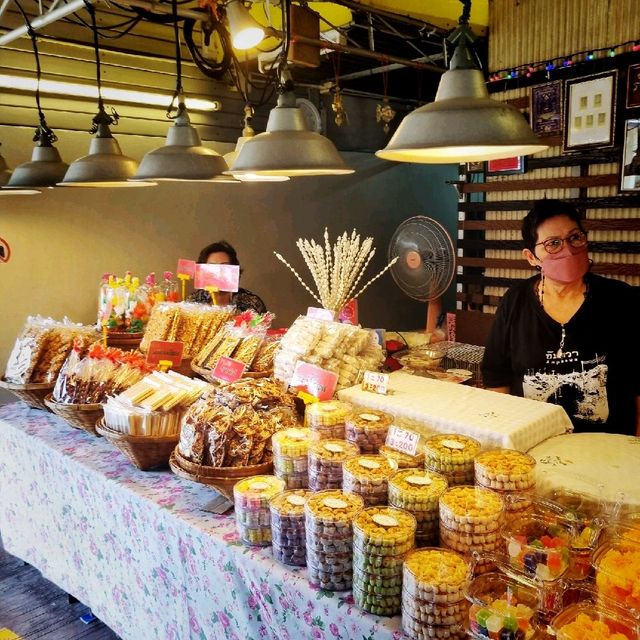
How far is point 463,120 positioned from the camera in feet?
4.91

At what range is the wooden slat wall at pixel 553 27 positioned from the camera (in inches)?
159

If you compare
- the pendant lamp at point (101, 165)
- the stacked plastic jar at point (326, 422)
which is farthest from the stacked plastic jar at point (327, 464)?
the pendant lamp at point (101, 165)

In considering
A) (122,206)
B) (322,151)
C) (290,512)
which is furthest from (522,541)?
(122,206)

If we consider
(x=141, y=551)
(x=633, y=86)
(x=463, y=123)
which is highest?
(x=633, y=86)

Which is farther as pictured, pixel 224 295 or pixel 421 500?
pixel 224 295

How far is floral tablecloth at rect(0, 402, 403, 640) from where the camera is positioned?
1.67 meters

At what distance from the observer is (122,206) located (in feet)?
17.0

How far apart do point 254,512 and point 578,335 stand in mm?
1520

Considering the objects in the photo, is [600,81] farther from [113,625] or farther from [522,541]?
[113,625]

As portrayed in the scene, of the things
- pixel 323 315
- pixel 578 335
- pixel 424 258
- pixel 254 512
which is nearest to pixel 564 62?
pixel 424 258

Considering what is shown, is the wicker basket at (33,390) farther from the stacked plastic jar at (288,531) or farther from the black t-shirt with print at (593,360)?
the black t-shirt with print at (593,360)

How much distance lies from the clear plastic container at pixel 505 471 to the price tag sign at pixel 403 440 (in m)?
0.20

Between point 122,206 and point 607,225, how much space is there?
3.71m

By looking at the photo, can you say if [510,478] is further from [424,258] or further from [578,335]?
[424,258]
